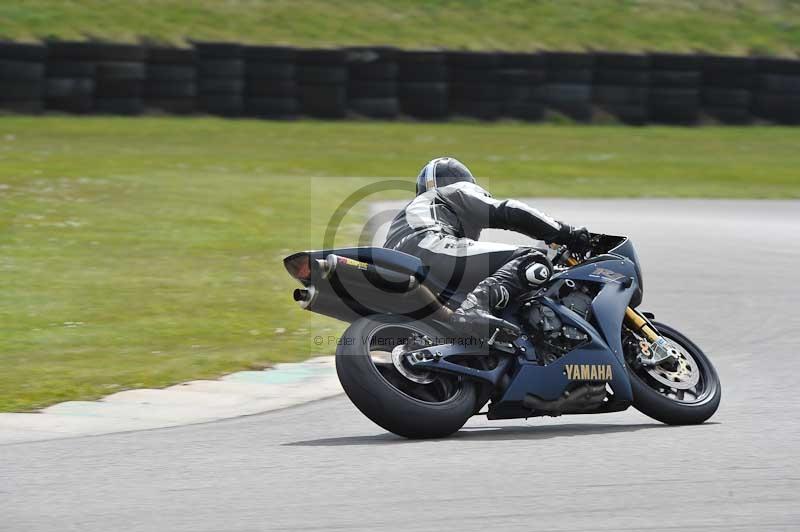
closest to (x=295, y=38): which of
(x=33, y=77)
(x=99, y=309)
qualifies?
(x=33, y=77)

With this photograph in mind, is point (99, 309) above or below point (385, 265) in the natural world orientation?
below

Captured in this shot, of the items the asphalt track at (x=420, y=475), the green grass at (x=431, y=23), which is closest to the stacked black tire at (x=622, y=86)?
the green grass at (x=431, y=23)

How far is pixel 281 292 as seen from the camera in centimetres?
1164

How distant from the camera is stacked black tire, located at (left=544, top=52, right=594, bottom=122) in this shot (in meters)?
28.4

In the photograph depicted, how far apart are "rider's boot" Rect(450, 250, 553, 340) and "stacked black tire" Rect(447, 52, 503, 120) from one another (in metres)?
22.1

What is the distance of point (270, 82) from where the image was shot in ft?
92.4

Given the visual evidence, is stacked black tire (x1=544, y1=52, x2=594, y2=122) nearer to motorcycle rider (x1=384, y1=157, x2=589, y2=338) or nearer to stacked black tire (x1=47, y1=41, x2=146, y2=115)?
stacked black tire (x1=47, y1=41, x2=146, y2=115)

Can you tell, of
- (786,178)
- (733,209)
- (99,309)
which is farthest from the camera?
(786,178)

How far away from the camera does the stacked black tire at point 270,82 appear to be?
27.5 meters

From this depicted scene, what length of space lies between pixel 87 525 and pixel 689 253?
34.3 ft

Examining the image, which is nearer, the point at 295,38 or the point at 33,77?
the point at 33,77

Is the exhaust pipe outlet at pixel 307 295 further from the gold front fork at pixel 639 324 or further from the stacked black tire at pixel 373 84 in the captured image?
the stacked black tire at pixel 373 84

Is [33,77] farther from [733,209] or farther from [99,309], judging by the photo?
[99,309]

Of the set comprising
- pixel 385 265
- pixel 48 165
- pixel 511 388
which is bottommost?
pixel 48 165
